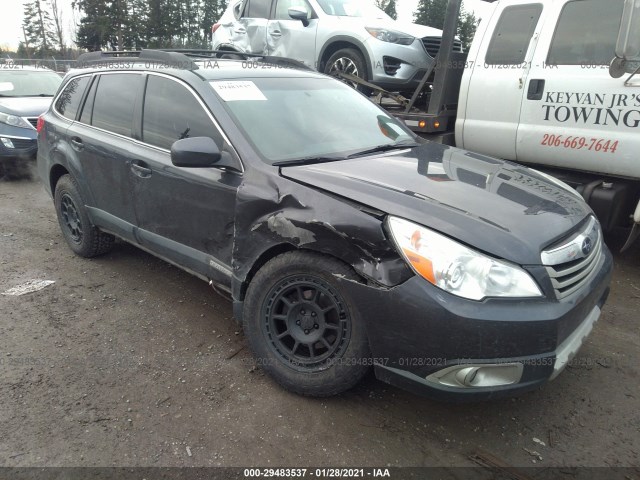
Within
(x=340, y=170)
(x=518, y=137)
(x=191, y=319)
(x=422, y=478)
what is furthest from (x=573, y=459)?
(x=518, y=137)

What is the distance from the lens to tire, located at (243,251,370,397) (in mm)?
2418

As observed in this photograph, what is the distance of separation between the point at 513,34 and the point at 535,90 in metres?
0.67

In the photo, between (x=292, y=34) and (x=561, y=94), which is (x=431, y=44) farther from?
(x=561, y=94)

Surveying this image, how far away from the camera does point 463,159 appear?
3.27m

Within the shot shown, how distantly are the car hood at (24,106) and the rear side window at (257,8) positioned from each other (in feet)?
12.2

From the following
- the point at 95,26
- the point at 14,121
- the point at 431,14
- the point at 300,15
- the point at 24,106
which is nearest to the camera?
the point at 300,15

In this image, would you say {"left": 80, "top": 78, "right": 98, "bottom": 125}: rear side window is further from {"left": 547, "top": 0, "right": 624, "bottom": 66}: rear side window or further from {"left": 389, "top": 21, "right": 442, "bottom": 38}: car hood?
{"left": 547, "top": 0, "right": 624, "bottom": 66}: rear side window

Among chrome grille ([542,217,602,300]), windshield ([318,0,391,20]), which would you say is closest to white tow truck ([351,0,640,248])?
chrome grille ([542,217,602,300])

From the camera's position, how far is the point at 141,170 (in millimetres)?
3445

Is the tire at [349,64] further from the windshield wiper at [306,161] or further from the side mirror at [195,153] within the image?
the side mirror at [195,153]

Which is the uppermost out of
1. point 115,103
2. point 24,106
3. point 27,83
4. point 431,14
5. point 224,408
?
point 431,14

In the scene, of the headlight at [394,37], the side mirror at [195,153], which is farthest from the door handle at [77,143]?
the headlight at [394,37]

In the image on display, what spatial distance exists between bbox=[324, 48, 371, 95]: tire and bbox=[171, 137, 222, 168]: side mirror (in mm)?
4036

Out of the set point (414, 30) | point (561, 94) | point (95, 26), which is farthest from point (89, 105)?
point (95, 26)
